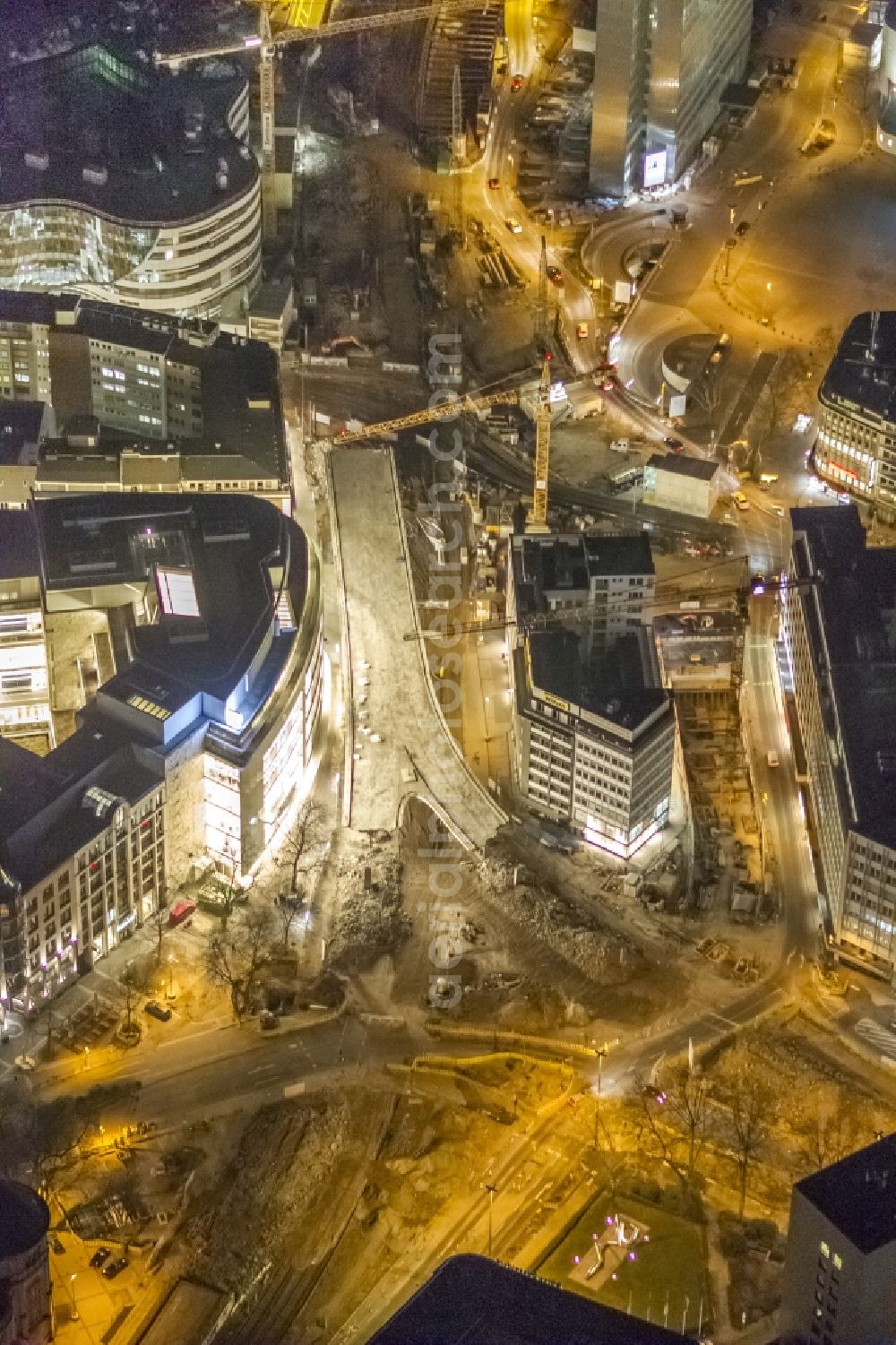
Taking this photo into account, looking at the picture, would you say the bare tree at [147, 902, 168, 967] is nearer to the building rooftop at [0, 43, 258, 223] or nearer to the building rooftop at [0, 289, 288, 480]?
the building rooftop at [0, 289, 288, 480]

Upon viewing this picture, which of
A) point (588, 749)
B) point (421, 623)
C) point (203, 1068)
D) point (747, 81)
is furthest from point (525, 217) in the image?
point (203, 1068)

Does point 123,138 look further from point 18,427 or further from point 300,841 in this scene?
point 300,841

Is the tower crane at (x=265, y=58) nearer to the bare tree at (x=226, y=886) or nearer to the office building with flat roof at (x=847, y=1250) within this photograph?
the bare tree at (x=226, y=886)

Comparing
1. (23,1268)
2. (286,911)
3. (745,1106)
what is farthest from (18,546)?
(745,1106)

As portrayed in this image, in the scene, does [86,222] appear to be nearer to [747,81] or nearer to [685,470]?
[685,470]

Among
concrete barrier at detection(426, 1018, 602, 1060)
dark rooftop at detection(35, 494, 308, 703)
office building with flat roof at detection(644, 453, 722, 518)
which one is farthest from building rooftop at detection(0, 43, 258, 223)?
concrete barrier at detection(426, 1018, 602, 1060)

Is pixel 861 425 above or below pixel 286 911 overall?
above
